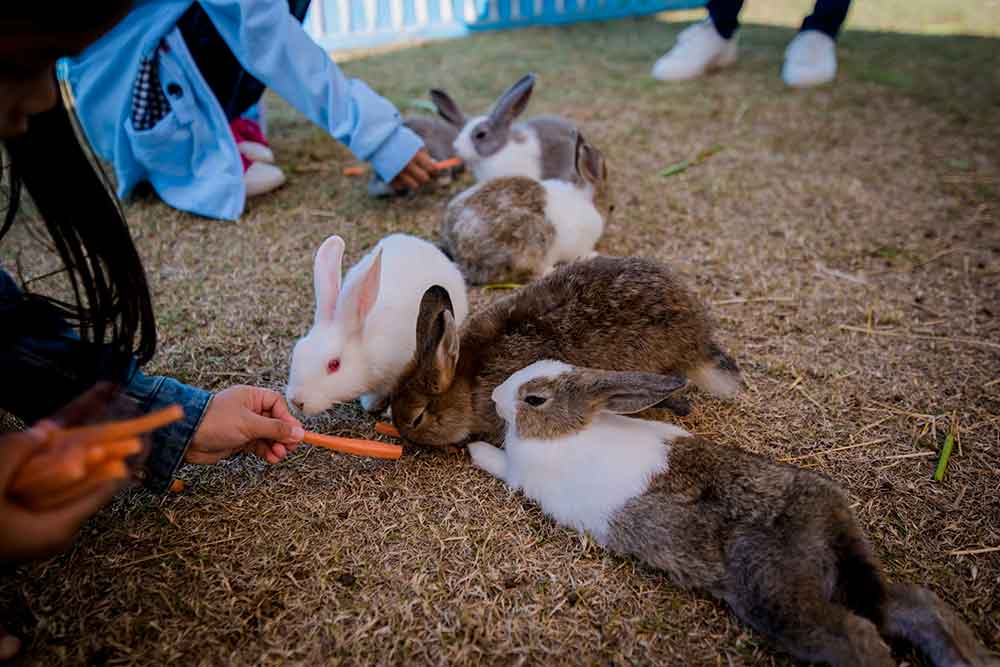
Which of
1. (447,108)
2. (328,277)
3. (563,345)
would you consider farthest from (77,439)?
(447,108)

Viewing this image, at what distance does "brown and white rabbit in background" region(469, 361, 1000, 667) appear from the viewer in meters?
1.39

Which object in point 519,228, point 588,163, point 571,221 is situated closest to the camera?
point 519,228

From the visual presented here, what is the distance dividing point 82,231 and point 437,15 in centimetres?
574

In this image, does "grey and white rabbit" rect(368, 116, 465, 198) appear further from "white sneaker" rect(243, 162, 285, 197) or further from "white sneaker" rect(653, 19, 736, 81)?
"white sneaker" rect(653, 19, 736, 81)

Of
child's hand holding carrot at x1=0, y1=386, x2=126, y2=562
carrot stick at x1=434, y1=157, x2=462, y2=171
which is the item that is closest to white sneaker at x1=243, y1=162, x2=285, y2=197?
carrot stick at x1=434, y1=157, x2=462, y2=171

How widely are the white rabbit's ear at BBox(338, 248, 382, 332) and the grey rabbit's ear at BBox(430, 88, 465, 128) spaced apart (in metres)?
2.22

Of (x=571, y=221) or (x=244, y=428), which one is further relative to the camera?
(x=571, y=221)

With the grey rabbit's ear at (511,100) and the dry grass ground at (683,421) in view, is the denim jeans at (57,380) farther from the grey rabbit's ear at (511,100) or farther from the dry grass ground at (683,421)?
the grey rabbit's ear at (511,100)

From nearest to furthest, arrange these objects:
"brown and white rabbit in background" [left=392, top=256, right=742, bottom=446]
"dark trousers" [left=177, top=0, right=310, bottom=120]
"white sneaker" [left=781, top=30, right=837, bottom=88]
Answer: "brown and white rabbit in background" [left=392, top=256, right=742, bottom=446] < "dark trousers" [left=177, top=0, right=310, bottom=120] < "white sneaker" [left=781, top=30, right=837, bottom=88]

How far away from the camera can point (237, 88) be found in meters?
3.54

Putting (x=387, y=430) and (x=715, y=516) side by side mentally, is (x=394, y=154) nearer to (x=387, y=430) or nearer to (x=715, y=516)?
(x=387, y=430)

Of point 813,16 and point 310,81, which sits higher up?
point 310,81

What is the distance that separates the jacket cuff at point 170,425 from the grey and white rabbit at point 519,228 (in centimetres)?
131

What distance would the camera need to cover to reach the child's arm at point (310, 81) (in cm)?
304
